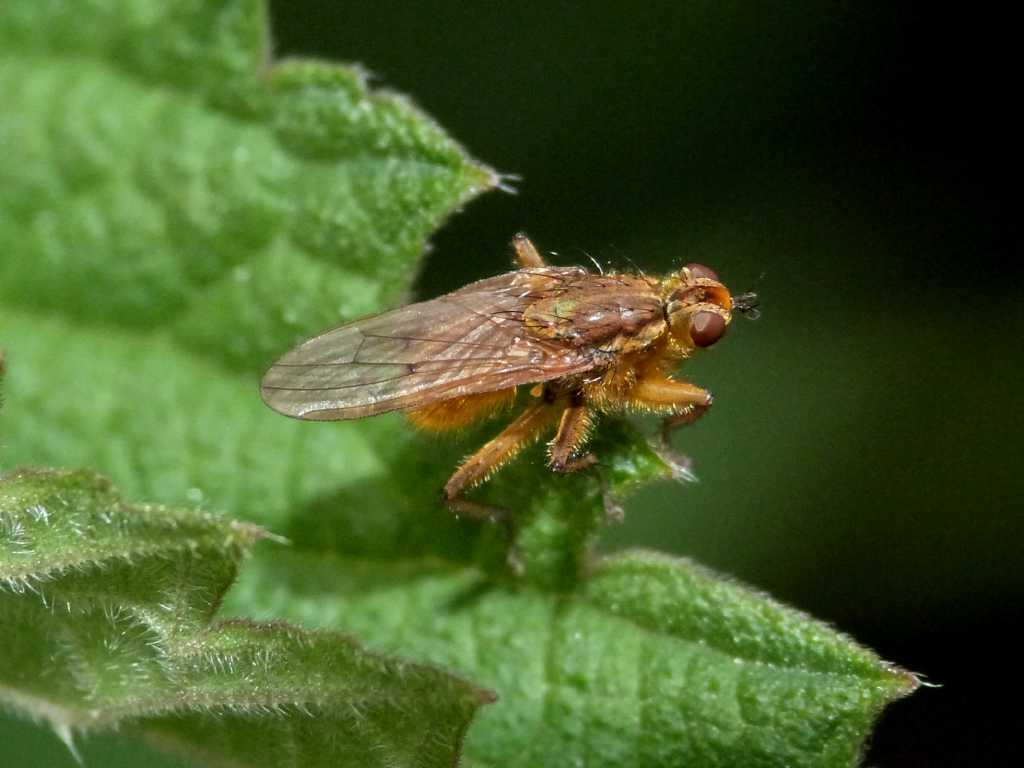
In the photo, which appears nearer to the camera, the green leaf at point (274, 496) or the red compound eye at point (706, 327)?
the green leaf at point (274, 496)

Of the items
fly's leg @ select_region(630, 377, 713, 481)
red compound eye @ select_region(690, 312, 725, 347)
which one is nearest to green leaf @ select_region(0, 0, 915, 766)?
fly's leg @ select_region(630, 377, 713, 481)

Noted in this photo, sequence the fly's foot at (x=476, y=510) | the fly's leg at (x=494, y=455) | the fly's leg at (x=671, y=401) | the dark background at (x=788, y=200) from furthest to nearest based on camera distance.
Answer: the dark background at (x=788, y=200)
the fly's leg at (x=671, y=401)
the fly's leg at (x=494, y=455)
the fly's foot at (x=476, y=510)

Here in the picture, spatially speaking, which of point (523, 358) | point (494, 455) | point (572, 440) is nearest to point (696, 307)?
point (523, 358)

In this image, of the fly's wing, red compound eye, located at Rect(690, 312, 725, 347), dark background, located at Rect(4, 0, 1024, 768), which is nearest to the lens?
the fly's wing

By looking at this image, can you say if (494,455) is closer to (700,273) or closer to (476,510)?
(476,510)

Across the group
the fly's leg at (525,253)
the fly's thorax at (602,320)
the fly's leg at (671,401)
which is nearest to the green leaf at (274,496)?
the fly's leg at (671,401)

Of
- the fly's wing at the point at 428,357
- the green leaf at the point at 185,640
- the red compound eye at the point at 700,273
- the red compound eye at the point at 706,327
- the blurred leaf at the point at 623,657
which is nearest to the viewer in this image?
the green leaf at the point at 185,640

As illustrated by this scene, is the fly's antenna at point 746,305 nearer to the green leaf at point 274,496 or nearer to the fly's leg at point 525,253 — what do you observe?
the fly's leg at point 525,253

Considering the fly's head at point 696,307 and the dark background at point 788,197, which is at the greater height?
the dark background at point 788,197

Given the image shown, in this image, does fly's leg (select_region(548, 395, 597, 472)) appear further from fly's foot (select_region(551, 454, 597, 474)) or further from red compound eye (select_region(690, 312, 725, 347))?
red compound eye (select_region(690, 312, 725, 347))
